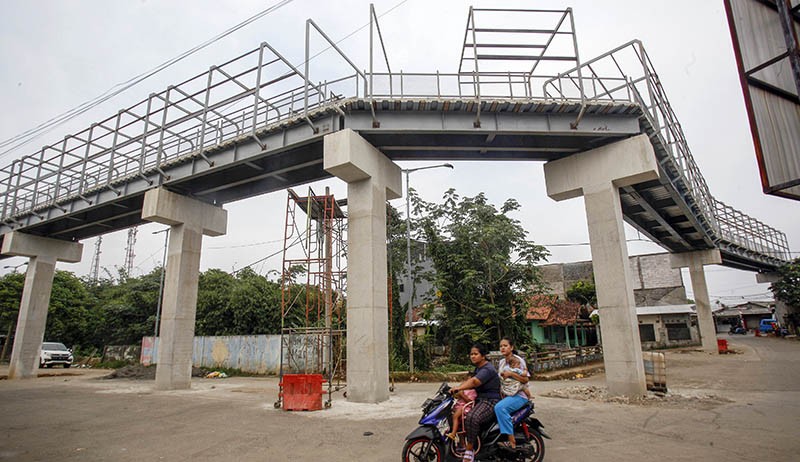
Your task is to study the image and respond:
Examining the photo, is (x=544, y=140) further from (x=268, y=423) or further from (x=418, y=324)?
(x=418, y=324)

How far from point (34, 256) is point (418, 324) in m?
24.9

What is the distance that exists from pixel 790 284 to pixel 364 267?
46.9 m

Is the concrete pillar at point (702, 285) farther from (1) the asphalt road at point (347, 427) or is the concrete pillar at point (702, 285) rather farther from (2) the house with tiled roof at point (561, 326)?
(1) the asphalt road at point (347, 427)

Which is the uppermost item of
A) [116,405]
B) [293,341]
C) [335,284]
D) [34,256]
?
[34,256]

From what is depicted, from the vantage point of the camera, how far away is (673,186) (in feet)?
59.4

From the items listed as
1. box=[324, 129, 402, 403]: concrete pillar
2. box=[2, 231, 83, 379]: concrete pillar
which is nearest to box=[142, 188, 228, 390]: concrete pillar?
box=[324, 129, 402, 403]: concrete pillar

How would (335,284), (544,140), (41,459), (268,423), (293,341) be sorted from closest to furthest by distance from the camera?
(41,459), (268,423), (544,140), (335,284), (293,341)

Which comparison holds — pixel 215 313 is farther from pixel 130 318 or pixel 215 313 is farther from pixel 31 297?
pixel 130 318

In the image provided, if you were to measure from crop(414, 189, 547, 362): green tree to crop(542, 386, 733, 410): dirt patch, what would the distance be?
818 centimetres

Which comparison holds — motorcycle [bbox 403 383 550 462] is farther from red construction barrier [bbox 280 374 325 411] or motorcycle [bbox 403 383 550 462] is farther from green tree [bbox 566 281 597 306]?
green tree [bbox 566 281 597 306]

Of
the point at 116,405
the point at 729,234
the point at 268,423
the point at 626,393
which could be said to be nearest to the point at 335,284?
the point at 116,405

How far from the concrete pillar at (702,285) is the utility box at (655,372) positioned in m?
24.0

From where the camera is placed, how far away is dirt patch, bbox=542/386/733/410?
445 inches

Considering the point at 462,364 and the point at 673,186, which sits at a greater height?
the point at 673,186
